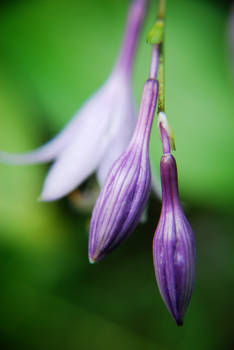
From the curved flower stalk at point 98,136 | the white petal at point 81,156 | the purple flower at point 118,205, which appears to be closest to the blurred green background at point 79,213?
the curved flower stalk at point 98,136

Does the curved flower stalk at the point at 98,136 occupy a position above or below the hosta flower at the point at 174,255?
above

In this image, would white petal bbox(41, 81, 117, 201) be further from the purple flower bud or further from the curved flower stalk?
the purple flower bud

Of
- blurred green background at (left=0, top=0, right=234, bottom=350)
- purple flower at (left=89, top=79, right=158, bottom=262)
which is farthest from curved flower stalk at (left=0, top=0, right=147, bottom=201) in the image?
blurred green background at (left=0, top=0, right=234, bottom=350)

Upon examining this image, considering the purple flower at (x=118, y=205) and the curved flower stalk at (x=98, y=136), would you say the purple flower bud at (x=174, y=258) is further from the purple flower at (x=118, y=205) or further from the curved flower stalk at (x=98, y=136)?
the curved flower stalk at (x=98, y=136)

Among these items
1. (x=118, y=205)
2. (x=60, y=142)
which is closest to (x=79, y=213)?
(x=60, y=142)

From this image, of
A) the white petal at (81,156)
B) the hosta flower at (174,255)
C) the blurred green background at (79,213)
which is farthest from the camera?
the blurred green background at (79,213)

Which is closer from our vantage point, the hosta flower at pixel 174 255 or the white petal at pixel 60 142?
the hosta flower at pixel 174 255
